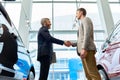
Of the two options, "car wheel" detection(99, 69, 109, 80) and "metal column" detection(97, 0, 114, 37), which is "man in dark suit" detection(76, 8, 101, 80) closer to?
"car wheel" detection(99, 69, 109, 80)

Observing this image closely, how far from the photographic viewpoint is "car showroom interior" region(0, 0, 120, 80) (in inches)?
126

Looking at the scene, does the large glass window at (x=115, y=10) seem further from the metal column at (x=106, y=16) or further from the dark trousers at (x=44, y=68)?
the dark trousers at (x=44, y=68)

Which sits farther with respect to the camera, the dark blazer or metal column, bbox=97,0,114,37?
metal column, bbox=97,0,114,37

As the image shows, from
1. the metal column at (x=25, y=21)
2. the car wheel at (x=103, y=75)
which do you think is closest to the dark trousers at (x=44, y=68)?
the car wheel at (x=103, y=75)

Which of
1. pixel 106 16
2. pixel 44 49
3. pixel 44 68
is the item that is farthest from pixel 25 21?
pixel 44 68

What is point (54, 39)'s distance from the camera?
512cm

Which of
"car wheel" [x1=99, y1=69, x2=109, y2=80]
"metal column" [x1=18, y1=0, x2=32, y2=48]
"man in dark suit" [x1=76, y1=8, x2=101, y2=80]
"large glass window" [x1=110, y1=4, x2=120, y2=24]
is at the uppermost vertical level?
"large glass window" [x1=110, y1=4, x2=120, y2=24]

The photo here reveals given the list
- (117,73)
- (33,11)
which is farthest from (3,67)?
(33,11)

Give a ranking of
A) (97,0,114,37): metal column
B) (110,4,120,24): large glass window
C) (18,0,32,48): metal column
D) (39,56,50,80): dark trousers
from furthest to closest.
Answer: (110,4,120,24): large glass window < (97,0,114,37): metal column < (18,0,32,48): metal column < (39,56,50,80): dark trousers

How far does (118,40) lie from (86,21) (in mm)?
582

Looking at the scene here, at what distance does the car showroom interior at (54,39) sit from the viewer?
3.19 metres

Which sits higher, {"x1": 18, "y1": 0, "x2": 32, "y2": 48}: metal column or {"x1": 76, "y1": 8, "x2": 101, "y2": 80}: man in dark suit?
{"x1": 18, "y1": 0, "x2": 32, "y2": 48}: metal column

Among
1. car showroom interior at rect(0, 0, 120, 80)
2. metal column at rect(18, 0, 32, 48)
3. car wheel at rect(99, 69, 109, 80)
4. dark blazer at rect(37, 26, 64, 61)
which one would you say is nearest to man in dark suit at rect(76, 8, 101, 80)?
car showroom interior at rect(0, 0, 120, 80)

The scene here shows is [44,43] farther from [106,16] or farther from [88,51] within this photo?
[106,16]
